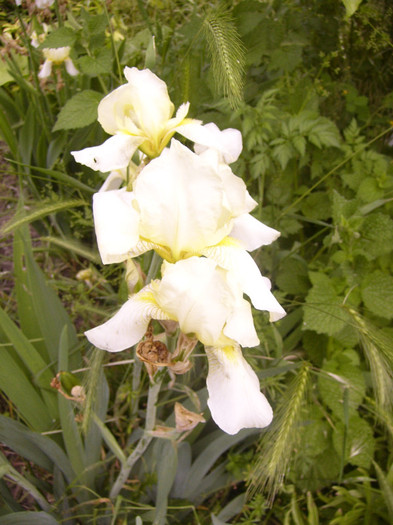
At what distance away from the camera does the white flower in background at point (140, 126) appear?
673 millimetres

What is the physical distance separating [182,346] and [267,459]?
358mm

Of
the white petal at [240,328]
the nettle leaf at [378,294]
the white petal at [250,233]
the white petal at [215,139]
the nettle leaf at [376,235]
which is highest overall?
the white petal at [215,139]

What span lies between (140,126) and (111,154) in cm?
9

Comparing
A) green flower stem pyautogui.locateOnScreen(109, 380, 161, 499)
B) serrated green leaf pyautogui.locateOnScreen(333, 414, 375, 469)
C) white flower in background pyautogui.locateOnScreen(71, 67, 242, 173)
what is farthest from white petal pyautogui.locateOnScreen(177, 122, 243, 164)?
serrated green leaf pyautogui.locateOnScreen(333, 414, 375, 469)

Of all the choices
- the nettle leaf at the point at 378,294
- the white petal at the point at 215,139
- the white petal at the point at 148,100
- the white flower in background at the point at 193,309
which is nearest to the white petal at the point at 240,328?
the white flower in background at the point at 193,309

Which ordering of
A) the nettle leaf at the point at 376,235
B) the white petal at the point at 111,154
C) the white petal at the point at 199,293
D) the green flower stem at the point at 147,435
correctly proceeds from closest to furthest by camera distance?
the white petal at the point at 199,293
the white petal at the point at 111,154
the green flower stem at the point at 147,435
the nettle leaf at the point at 376,235

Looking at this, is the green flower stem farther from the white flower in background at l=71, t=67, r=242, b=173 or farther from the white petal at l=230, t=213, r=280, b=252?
the white flower in background at l=71, t=67, r=242, b=173

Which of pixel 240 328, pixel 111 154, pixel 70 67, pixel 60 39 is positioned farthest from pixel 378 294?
pixel 70 67

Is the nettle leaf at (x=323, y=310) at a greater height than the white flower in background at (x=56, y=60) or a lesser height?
lesser

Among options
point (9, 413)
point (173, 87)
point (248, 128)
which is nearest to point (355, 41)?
point (248, 128)

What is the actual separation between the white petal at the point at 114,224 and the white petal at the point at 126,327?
0.26 feet

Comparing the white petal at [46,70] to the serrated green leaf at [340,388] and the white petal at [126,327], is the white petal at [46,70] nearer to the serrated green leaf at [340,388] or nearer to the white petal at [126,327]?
the white petal at [126,327]

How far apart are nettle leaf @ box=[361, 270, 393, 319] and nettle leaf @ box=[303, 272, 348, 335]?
0.09 m

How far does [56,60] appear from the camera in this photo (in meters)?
1.58
